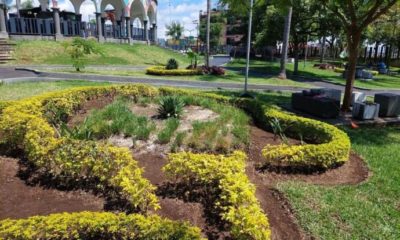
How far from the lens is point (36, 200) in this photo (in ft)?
16.1

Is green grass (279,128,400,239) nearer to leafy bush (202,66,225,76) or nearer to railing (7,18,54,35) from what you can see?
leafy bush (202,66,225,76)

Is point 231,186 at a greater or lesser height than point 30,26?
lesser

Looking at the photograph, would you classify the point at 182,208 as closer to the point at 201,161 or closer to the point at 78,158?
the point at 201,161

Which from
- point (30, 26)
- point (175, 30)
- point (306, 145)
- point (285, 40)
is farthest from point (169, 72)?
point (175, 30)

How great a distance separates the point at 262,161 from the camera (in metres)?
6.67

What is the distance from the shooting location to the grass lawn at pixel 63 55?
2392 centimetres

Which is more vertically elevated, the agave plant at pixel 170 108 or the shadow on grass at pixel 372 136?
the agave plant at pixel 170 108

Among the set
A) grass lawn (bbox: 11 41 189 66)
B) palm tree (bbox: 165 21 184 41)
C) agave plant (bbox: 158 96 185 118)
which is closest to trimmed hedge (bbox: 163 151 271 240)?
agave plant (bbox: 158 96 185 118)

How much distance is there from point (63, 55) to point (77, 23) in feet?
26.1

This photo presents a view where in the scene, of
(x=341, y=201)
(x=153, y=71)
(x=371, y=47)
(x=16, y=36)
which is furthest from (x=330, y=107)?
(x=371, y=47)

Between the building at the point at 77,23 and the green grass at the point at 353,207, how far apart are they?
92.4 feet

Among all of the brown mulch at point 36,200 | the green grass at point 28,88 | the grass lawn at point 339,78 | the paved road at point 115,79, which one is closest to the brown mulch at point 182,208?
the brown mulch at point 36,200

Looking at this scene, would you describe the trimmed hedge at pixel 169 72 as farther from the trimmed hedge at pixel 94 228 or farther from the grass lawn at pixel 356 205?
the trimmed hedge at pixel 94 228

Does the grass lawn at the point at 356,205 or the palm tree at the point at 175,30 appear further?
the palm tree at the point at 175,30
